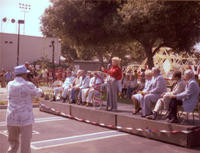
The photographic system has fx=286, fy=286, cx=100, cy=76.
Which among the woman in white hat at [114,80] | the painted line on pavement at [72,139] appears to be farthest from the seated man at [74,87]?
the painted line on pavement at [72,139]

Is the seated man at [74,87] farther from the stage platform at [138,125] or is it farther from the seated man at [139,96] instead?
the seated man at [139,96]

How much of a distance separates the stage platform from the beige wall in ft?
118

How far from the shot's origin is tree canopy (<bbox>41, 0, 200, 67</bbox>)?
51.0 feet

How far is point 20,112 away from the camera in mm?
4664

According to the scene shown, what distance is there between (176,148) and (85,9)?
499 inches

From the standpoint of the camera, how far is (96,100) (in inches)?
415

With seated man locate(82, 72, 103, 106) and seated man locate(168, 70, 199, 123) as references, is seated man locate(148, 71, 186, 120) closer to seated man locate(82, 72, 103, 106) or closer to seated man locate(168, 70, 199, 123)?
seated man locate(168, 70, 199, 123)

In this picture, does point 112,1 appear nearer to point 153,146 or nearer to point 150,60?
point 150,60

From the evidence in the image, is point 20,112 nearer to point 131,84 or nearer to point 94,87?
point 94,87

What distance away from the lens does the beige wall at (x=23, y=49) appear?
4469 cm

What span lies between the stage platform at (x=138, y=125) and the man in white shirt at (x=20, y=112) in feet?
12.3

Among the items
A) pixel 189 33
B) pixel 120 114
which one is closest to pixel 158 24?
pixel 189 33

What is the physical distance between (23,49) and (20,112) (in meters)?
44.5

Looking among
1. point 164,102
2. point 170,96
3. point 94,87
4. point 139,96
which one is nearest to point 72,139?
point 139,96
